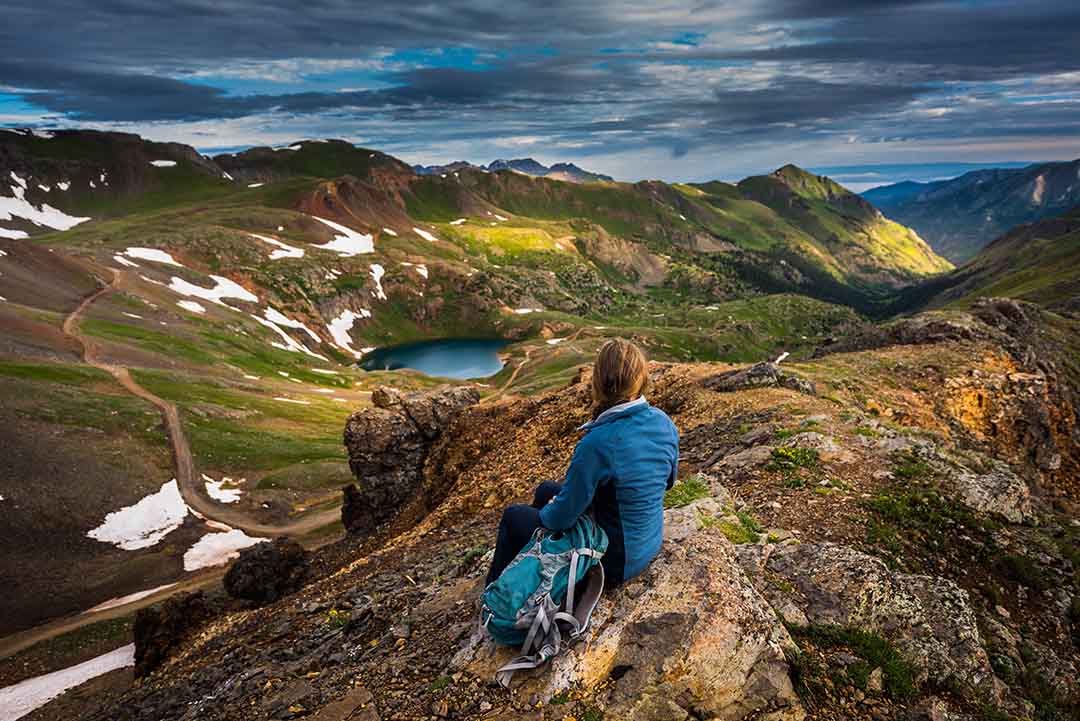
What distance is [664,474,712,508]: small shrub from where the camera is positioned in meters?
11.7

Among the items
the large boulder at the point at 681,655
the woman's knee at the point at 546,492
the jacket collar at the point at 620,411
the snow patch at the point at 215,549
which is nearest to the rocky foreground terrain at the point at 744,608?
the large boulder at the point at 681,655

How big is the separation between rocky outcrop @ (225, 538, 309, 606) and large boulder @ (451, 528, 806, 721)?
22.6 metres

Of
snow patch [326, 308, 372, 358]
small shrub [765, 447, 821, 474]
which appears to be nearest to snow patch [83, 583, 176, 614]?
small shrub [765, 447, 821, 474]

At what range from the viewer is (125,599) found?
4197 cm

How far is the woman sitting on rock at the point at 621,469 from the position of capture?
741 cm

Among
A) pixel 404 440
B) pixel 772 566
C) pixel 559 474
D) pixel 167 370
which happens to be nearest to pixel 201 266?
pixel 167 370

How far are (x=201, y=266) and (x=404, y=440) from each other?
157559 millimetres

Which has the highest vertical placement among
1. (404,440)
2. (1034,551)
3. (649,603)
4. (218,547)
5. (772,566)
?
(649,603)

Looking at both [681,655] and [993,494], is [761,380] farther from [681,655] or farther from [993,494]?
[681,655]

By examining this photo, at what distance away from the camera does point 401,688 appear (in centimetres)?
913

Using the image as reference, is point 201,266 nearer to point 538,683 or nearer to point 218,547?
point 218,547

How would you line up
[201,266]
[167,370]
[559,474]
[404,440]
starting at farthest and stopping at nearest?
[201,266] → [167,370] → [404,440] → [559,474]

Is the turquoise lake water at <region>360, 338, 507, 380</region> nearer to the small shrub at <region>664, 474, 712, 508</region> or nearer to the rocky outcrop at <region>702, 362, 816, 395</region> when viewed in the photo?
the rocky outcrop at <region>702, 362, 816, 395</region>

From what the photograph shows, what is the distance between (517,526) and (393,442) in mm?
27764
